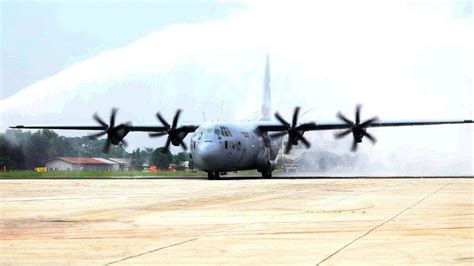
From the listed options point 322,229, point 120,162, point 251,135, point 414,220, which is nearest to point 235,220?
point 322,229

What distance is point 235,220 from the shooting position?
15.8m

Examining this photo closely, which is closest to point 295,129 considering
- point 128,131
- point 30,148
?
point 128,131

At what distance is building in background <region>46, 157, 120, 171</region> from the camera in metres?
126

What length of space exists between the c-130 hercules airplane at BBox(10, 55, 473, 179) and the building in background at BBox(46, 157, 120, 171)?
6137 cm

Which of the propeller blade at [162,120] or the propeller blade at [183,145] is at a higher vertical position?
the propeller blade at [162,120]

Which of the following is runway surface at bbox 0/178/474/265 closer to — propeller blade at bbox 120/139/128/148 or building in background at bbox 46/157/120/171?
propeller blade at bbox 120/139/128/148

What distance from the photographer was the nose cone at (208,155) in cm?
5362

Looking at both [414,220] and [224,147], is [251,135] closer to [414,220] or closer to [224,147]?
[224,147]

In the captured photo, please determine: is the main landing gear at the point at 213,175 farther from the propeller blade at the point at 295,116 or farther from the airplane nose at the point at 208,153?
the propeller blade at the point at 295,116

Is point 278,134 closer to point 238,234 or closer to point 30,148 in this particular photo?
point 30,148

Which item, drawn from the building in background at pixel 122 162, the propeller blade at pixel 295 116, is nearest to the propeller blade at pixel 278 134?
the propeller blade at pixel 295 116

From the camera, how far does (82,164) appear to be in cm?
14375

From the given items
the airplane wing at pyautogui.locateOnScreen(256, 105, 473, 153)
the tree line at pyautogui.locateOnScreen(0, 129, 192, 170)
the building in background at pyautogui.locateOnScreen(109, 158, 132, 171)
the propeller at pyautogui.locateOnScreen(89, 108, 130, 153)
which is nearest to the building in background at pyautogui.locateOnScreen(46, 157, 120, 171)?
the building in background at pyautogui.locateOnScreen(109, 158, 132, 171)

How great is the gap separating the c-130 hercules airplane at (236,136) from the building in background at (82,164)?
201 ft
